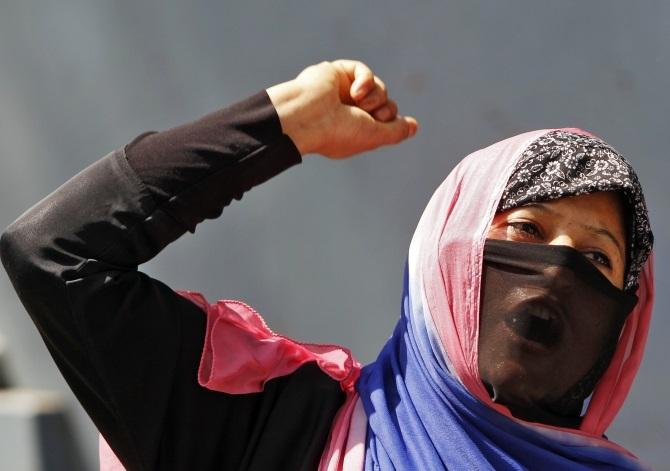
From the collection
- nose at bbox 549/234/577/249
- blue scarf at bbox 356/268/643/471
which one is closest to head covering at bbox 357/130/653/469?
blue scarf at bbox 356/268/643/471

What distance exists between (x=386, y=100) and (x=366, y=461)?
0.57 meters

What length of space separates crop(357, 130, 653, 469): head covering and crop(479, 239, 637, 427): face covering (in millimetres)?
24

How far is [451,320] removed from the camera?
64.0 inches

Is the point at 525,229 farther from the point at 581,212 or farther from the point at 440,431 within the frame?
the point at 440,431

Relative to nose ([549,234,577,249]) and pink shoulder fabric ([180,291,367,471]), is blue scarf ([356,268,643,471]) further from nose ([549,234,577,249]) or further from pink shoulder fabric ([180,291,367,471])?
nose ([549,234,577,249])

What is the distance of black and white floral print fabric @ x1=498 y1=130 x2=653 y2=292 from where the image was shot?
1660 mm

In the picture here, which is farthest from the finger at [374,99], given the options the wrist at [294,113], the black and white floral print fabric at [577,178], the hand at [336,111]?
the black and white floral print fabric at [577,178]

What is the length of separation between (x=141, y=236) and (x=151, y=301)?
0.32 feet

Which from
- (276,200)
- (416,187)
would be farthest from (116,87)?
(416,187)

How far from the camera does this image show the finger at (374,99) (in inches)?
65.2

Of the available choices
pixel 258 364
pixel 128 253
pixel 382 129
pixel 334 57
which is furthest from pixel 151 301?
pixel 334 57

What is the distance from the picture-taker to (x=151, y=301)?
1557mm

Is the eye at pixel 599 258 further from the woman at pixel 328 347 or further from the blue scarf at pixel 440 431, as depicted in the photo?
the blue scarf at pixel 440 431

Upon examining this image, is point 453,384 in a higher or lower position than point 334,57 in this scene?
lower
